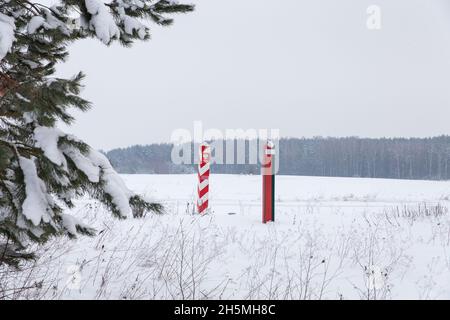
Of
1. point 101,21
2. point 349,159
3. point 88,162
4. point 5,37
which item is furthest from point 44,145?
point 349,159

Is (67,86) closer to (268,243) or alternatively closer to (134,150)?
(268,243)

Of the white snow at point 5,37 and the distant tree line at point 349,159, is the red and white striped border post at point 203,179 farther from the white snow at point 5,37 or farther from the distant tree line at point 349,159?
the distant tree line at point 349,159

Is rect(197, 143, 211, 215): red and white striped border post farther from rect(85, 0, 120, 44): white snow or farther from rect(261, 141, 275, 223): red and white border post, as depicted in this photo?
rect(85, 0, 120, 44): white snow

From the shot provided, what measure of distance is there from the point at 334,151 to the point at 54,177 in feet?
247

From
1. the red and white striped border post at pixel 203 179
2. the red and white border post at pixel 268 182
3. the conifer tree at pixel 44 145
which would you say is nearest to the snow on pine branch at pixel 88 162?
the conifer tree at pixel 44 145

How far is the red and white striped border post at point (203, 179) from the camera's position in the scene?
7.46 metres

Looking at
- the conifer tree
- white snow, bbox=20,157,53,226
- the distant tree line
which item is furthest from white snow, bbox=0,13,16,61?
the distant tree line

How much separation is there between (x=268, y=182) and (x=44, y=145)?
15.0 ft

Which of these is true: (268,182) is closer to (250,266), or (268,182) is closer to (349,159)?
(250,266)

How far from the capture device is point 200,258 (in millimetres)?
4059

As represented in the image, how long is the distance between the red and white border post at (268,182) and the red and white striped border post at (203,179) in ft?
4.90

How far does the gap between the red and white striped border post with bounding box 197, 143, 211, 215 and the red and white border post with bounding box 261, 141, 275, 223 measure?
1494 mm

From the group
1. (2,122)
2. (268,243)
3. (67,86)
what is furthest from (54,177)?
(268,243)

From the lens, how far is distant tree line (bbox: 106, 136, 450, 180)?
63844 millimetres
